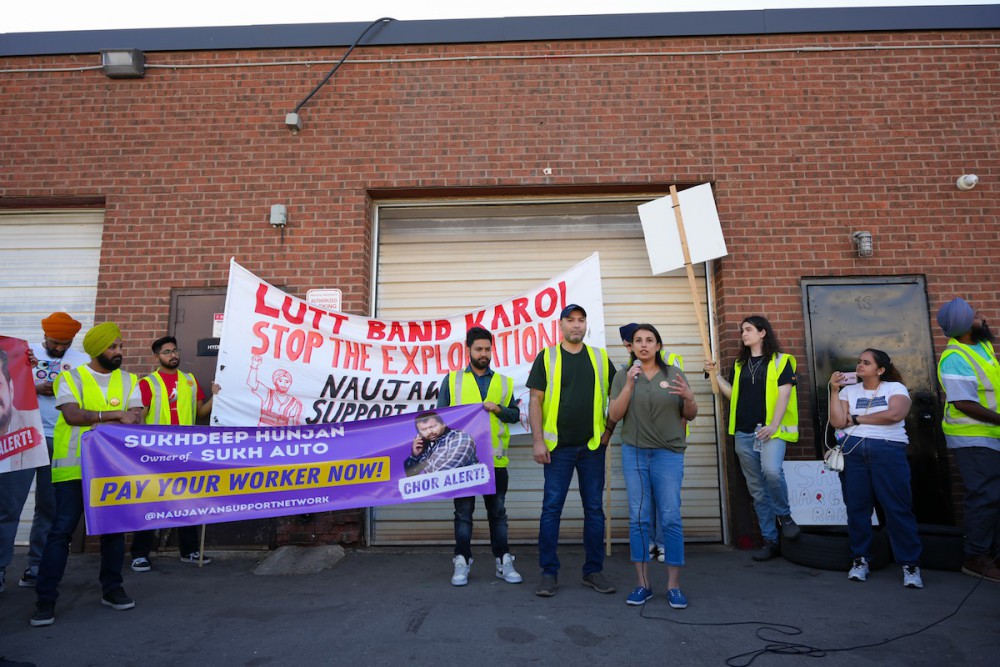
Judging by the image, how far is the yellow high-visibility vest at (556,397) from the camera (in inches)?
183

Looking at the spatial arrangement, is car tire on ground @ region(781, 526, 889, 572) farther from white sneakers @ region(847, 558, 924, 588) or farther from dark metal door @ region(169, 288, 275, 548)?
dark metal door @ region(169, 288, 275, 548)

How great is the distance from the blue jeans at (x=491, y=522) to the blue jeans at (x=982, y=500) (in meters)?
3.71

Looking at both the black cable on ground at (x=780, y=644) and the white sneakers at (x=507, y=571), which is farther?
the white sneakers at (x=507, y=571)

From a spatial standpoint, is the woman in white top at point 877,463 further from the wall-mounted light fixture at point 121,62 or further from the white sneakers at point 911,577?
the wall-mounted light fixture at point 121,62

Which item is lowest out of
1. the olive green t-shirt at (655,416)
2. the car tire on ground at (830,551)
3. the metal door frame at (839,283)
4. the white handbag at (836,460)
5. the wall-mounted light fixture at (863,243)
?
the car tire on ground at (830,551)

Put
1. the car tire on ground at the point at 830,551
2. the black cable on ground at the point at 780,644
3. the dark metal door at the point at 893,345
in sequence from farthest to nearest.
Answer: the dark metal door at the point at 893,345
the car tire on ground at the point at 830,551
the black cable on ground at the point at 780,644

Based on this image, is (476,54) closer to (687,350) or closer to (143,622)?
(687,350)

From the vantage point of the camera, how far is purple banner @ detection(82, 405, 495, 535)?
4738 millimetres

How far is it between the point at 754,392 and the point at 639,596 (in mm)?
2289

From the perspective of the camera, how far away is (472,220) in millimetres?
7125

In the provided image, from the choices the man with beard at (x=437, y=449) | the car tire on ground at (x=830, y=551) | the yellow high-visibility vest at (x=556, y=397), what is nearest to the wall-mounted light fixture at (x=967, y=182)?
the car tire on ground at (x=830, y=551)

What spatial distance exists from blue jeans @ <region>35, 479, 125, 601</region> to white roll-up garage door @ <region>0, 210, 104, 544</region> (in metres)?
3.05

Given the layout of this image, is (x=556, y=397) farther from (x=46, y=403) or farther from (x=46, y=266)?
(x=46, y=266)

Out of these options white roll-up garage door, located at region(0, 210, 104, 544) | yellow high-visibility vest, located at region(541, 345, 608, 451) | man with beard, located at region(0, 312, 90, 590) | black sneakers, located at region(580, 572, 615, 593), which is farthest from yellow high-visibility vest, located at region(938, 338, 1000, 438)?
white roll-up garage door, located at region(0, 210, 104, 544)
